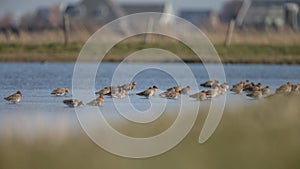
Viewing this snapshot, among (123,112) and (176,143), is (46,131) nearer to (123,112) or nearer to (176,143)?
(176,143)

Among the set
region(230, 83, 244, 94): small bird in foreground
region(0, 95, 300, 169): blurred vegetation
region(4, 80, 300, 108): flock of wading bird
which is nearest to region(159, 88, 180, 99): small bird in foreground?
region(4, 80, 300, 108): flock of wading bird

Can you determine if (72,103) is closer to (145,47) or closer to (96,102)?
(96,102)

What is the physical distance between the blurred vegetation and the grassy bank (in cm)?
1104

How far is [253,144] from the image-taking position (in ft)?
28.1

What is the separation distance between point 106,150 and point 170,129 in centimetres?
152

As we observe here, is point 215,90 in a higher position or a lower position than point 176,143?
higher

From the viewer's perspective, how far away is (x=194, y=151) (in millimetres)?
8258

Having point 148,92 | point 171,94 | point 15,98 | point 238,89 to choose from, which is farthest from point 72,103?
point 238,89

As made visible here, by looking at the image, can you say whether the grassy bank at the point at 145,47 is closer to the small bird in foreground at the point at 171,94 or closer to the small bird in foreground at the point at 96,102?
the small bird in foreground at the point at 171,94

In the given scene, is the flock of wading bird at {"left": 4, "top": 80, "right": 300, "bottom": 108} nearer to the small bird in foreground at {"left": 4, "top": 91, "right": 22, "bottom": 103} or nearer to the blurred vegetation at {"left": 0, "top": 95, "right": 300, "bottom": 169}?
the small bird in foreground at {"left": 4, "top": 91, "right": 22, "bottom": 103}

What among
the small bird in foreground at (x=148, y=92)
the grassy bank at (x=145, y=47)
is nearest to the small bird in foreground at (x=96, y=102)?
the small bird in foreground at (x=148, y=92)

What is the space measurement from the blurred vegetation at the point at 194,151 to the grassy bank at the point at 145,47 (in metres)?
11.0

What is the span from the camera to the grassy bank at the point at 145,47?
2042 centimetres

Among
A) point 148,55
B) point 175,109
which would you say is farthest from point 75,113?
point 148,55
